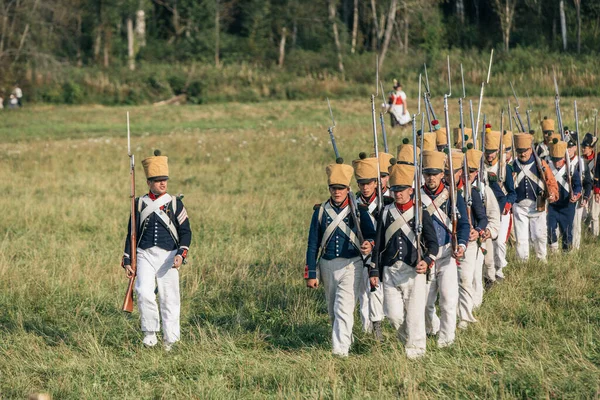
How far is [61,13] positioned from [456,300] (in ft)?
145

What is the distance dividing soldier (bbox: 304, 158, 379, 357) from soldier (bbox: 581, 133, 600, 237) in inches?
299

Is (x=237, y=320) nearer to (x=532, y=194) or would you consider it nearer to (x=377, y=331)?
(x=377, y=331)

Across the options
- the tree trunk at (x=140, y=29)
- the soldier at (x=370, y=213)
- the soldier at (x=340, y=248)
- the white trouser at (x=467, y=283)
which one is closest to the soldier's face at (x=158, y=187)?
the soldier at (x=340, y=248)

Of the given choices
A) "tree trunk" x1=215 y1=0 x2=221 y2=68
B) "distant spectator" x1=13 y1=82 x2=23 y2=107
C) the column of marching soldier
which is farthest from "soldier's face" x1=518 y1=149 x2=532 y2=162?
"tree trunk" x1=215 y1=0 x2=221 y2=68

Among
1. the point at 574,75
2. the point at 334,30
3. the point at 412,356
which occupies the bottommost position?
the point at 412,356

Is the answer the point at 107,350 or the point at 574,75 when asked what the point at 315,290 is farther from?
the point at 574,75

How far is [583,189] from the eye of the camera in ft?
47.9

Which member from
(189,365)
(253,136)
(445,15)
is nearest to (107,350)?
(189,365)

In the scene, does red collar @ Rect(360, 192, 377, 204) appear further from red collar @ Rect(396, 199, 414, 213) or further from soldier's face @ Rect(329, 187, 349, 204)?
red collar @ Rect(396, 199, 414, 213)

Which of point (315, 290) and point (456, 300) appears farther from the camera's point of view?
point (315, 290)

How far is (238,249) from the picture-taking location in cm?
1371

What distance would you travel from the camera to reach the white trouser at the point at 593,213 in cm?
1513

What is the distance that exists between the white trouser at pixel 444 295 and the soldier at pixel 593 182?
677 centimetres

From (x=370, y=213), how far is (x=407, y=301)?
4.47 ft
